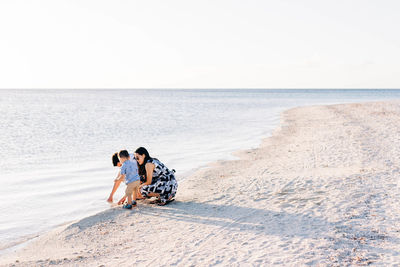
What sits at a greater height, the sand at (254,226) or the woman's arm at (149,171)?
the woman's arm at (149,171)

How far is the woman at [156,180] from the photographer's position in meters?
7.50

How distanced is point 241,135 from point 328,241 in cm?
1615

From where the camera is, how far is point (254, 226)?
20.1 ft

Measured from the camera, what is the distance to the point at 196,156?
14.7 meters

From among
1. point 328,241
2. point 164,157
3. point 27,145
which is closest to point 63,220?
point 328,241

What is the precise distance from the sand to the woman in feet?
0.86

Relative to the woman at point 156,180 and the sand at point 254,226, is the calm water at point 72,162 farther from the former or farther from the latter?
the woman at point 156,180

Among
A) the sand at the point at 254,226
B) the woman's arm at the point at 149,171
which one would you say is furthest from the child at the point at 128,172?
the sand at the point at 254,226

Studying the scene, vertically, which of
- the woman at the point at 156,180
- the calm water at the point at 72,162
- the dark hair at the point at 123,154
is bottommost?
the calm water at the point at 72,162

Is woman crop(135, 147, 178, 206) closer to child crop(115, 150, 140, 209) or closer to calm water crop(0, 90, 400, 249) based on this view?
child crop(115, 150, 140, 209)

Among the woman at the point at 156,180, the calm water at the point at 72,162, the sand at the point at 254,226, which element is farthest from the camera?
the calm water at the point at 72,162

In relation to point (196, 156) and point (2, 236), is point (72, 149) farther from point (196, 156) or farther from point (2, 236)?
point (2, 236)

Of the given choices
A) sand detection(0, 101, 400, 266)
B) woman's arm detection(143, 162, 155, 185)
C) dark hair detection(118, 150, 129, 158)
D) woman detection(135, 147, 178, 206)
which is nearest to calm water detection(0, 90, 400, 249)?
sand detection(0, 101, 400, 266)

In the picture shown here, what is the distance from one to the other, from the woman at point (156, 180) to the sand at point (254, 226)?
0.86 ft
